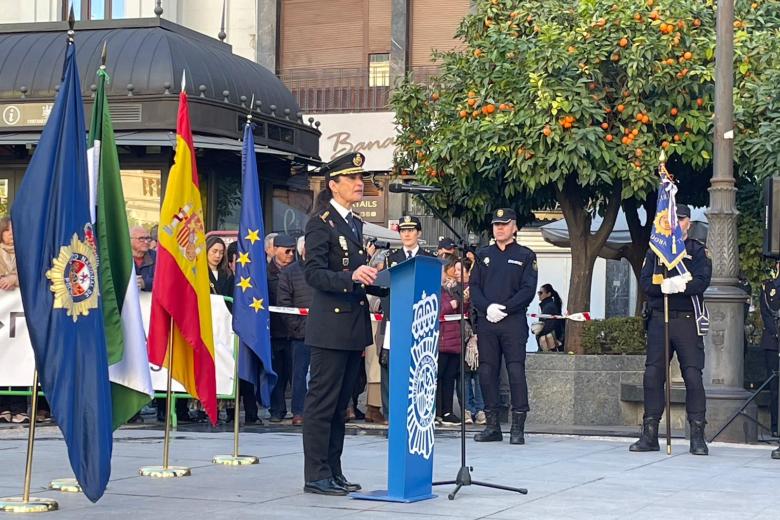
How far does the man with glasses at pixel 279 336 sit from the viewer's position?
15009 millimetres

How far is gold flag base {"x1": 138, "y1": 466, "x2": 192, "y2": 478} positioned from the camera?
9539 millimetres

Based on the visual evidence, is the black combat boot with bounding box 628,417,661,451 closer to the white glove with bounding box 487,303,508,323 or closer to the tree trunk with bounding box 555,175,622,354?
the white glove with bounding box 487,303,508,323

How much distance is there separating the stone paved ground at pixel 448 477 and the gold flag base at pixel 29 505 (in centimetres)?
9

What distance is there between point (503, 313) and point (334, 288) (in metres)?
4.28

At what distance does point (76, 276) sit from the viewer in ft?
25.8

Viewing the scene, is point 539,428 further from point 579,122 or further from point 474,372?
point 579,122

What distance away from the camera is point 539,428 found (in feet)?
48.0

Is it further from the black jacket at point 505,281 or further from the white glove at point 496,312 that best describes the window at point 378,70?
the white glove at point 496,312

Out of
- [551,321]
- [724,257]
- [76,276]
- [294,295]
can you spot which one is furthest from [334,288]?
[551,321]

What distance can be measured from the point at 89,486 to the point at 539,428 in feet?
25.1

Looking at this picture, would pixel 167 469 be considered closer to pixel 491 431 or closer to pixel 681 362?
pixel 491 431

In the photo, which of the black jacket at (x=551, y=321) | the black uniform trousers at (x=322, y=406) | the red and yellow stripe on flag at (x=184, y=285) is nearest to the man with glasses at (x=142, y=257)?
the red and yellow stripe on flag at (x=184, y=285)

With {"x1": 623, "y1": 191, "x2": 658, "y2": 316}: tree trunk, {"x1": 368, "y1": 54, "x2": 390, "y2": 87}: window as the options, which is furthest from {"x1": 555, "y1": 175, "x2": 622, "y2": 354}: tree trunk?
{"x1": 368, "y1": 54, "x2": 390, "y2": 87}: window

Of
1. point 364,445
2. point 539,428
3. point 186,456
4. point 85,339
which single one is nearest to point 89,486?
point 85,339
